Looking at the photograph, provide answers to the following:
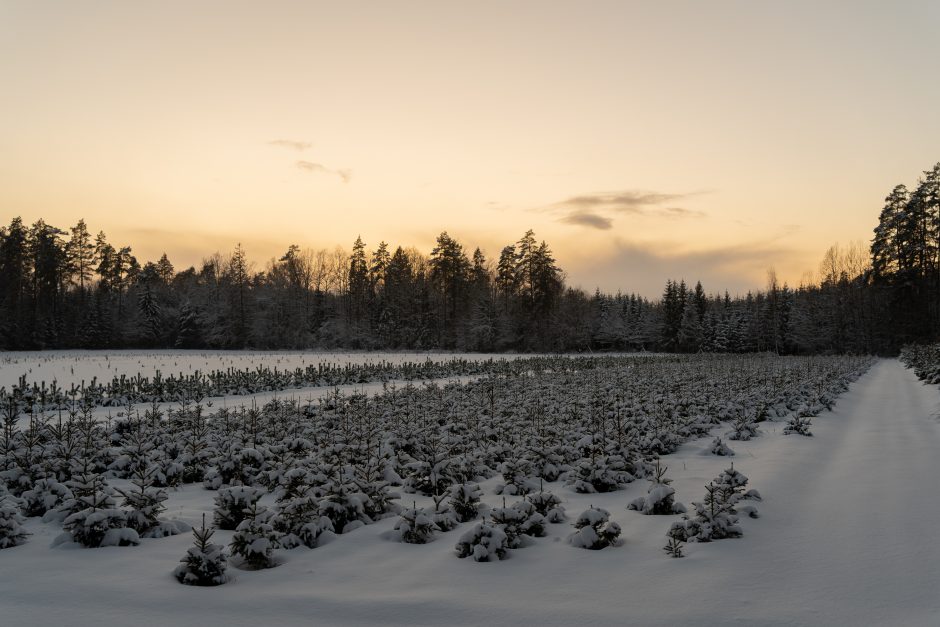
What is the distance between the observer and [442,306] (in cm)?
7131

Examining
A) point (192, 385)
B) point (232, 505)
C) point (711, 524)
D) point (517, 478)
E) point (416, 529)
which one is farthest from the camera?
point (192, 385)

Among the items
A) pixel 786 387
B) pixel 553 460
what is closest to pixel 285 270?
pixel 786 387

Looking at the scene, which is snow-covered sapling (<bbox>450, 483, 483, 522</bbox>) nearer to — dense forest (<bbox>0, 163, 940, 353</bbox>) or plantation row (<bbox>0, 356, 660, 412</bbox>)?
plantation row (<bbox>0, 356, 660, 412</bbox>)

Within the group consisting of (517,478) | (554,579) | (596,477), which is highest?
(517,478)

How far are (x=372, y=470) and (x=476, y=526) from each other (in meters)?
2.49

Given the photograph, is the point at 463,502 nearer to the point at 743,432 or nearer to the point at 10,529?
the point at 10,529

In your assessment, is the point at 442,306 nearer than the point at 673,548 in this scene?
No

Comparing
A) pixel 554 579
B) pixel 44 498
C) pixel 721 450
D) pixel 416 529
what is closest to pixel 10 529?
pixel 44 498

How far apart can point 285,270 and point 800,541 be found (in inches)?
3137

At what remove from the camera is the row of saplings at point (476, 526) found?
15.8ft

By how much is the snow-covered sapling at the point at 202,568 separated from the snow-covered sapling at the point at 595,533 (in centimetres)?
310

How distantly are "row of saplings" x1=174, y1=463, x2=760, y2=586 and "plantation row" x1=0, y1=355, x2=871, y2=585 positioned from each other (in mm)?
16

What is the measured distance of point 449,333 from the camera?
66.8 metres

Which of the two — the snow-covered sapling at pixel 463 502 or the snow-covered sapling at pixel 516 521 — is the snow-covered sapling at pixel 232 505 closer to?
the snow-covered sapling at pixel 463 502
